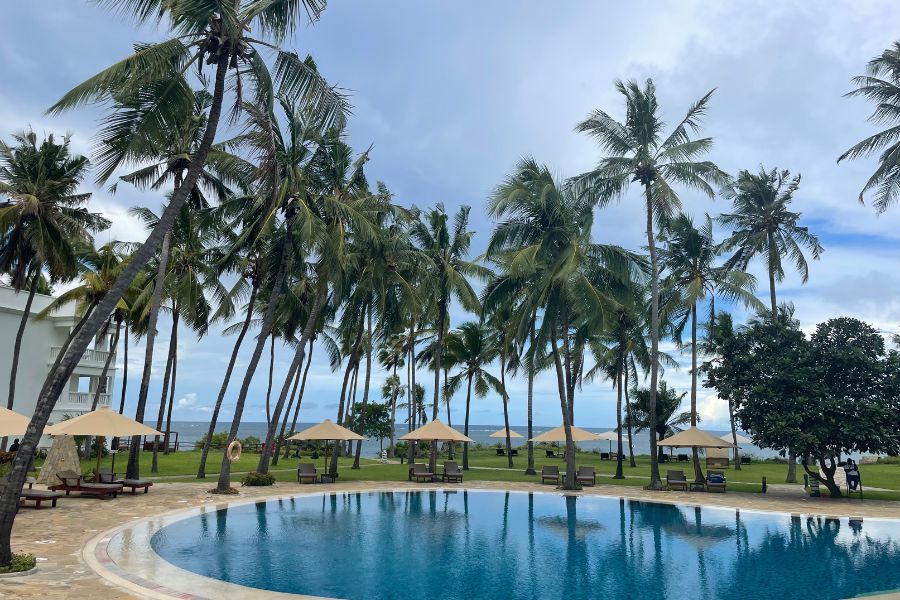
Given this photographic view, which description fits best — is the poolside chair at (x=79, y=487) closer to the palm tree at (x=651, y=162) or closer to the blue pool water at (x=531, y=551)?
the blue pool water at (x=531, y=551)

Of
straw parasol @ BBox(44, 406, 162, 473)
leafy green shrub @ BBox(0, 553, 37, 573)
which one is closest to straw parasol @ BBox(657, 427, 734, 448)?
straw parasol @ BBox(44, 406, 162, 473)

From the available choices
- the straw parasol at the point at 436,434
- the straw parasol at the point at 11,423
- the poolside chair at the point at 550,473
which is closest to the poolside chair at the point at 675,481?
the poolside chair at the point at 550,473

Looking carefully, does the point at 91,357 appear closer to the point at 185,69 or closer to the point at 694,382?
the point at 185,69

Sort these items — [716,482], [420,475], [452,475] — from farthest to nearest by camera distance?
[420,475]
[452,475]
[716,482]

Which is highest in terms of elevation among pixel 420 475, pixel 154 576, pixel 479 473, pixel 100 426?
pixel 100 426

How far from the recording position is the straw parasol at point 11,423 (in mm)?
14359

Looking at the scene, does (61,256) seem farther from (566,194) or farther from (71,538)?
(566,194)

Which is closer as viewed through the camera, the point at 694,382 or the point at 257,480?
the point at 257,480

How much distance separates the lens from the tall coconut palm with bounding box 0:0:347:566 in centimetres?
1041

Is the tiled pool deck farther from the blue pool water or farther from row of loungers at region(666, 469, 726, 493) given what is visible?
the blue pool water

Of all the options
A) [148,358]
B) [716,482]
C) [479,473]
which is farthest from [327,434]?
[716,482]

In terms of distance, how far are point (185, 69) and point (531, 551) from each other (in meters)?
11.9

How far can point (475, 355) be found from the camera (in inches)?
1513

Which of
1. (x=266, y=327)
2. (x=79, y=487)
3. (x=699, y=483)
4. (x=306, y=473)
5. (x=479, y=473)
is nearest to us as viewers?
(x=79, y=487)
